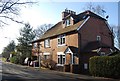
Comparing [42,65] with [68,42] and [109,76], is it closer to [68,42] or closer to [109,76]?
[68,42]

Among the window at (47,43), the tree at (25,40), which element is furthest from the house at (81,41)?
the tree at (25,40)

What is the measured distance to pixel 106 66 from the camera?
86.4ft

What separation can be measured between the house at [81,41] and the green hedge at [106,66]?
3.84 m

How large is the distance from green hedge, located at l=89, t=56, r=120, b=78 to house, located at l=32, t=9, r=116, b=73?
3.84 m

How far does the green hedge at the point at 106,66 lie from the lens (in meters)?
25.1

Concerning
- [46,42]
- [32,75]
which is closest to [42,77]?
[32,75]

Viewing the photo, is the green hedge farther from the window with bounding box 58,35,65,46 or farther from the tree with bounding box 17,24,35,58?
the tree with bounding box 17,24,35,58

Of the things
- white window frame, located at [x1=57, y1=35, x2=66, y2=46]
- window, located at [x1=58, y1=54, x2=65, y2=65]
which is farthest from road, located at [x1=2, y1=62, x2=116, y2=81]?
white window frame, located at [x1=57, y1=35, x2=66, y2=46]

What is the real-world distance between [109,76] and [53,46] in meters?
18.2

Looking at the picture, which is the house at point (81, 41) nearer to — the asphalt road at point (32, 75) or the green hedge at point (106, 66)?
the green hedge at point (106, 66)

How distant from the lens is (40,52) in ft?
162

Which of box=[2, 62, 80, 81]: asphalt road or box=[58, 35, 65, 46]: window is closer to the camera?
box=[2, 62, 80, 81]: asphalt road

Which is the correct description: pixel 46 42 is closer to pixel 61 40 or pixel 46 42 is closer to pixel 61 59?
pixel 61 40

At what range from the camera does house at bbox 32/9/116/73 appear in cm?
3394
